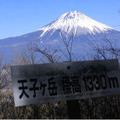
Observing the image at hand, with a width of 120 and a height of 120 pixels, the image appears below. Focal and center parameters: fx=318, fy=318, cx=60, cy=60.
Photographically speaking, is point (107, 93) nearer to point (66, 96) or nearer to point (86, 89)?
point (86, 89)

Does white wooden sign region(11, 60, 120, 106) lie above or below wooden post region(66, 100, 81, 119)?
above

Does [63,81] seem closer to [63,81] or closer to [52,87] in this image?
[63,81]

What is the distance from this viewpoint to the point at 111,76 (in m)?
4.75

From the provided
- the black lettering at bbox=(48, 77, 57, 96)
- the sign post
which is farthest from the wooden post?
the black lettering at bbox=(48, 77, 57, 96)

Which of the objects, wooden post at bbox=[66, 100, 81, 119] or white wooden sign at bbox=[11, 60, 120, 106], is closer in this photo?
white wooden sign at bbox=[11, 60, 120, 106]

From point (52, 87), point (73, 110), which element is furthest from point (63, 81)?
point (73, 110)

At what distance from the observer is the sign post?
432 cm

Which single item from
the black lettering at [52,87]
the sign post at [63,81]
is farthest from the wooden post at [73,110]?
the black lettering at [52,87]

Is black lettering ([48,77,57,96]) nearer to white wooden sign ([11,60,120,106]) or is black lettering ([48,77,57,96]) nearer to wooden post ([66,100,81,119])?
white wooden sign ([11,60,120,106])

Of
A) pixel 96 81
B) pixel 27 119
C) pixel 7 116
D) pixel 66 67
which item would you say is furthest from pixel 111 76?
pixel 7 116

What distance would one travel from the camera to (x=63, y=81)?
14.8ft

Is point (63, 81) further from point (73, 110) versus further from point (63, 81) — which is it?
point (73, 110)

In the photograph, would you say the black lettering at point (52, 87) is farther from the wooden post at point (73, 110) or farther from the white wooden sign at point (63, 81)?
the wooden post at point (73, 110)

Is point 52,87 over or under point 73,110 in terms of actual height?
over
